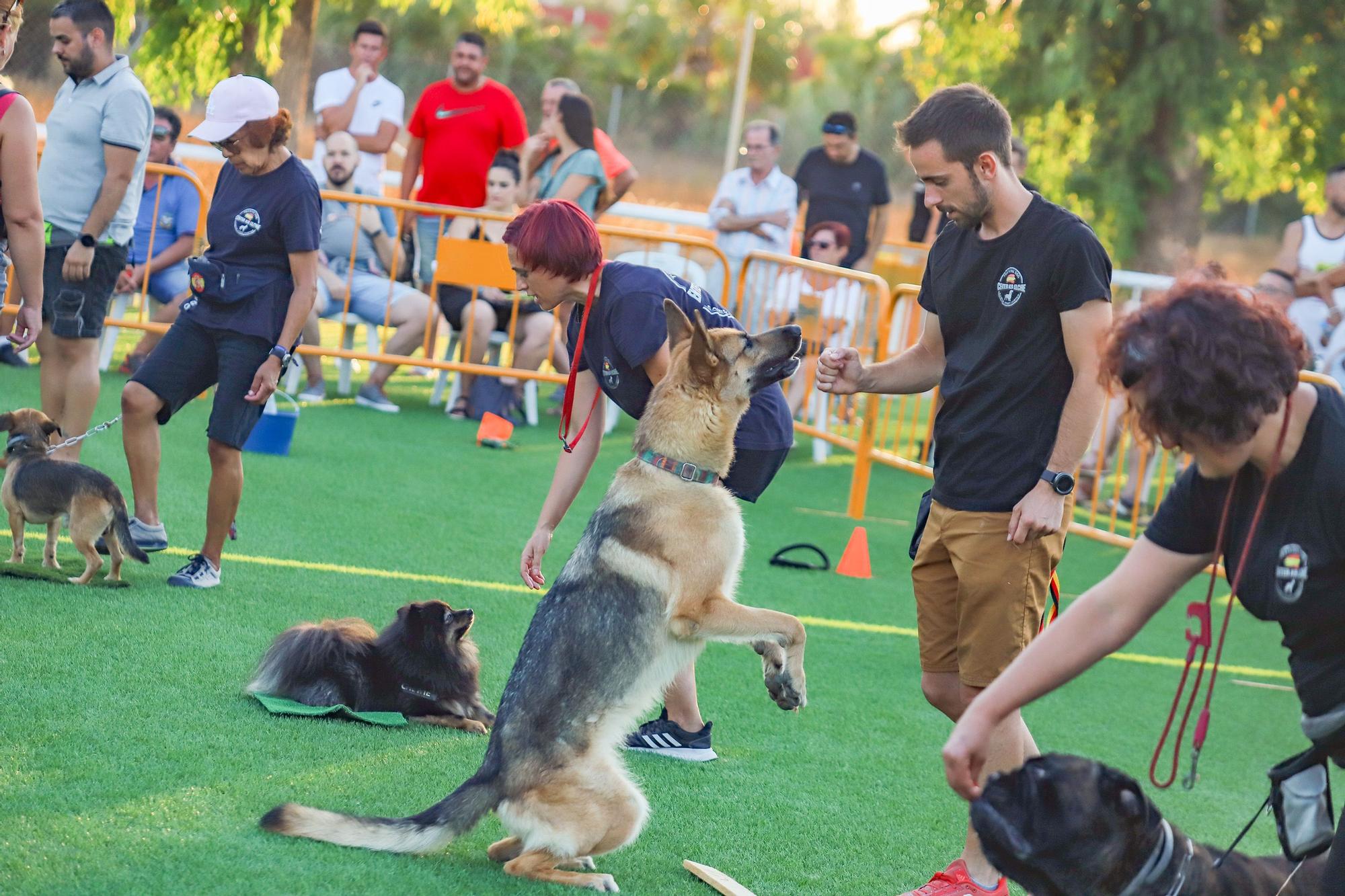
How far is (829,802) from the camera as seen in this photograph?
4.25 meters

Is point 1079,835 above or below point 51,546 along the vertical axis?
above

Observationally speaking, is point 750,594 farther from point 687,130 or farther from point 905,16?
point 687,130

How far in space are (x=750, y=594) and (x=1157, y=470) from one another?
6.14 metres

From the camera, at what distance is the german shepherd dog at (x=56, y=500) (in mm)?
5246

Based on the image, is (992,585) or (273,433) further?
(273,433)

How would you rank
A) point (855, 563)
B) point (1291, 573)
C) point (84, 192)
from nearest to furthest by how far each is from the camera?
point (1291, 573), point (84, 192), point (855, 563)

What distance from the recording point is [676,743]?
14.7 feet

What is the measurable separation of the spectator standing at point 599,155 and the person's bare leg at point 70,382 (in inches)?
187

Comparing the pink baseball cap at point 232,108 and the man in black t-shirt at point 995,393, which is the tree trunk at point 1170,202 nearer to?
the pink baseball cap at point 232,108

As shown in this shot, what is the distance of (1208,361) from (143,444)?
189 inches

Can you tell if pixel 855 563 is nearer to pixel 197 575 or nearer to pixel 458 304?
pixel 197 575

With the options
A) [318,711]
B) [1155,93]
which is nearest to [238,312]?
[318,711]

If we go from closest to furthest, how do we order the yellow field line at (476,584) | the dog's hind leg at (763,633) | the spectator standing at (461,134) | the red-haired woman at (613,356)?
the dog's hind leg at (763,633) < the red-haired woman at (613,356) < the yellow field line at (476,584) < the spectator standing at (461,134)

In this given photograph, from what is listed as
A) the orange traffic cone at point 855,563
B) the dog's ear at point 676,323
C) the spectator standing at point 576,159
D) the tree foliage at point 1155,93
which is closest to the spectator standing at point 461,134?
the spectator standing at point 576,159
